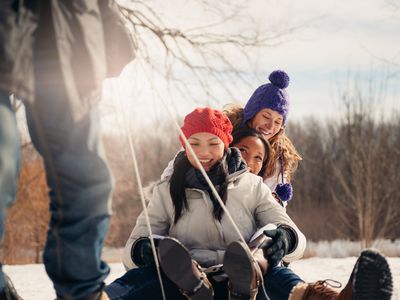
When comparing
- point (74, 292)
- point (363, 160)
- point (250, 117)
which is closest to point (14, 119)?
point (74, 292)

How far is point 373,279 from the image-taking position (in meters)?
1.87

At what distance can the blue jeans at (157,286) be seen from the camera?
2203 millimetres

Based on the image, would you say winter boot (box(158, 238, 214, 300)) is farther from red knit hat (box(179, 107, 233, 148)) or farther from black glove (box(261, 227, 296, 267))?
red knit hat (box(179, 107, 233, 148))

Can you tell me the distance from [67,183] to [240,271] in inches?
32.6

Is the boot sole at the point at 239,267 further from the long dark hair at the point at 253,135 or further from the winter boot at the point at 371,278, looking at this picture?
the long dark hair at the point at 253,135

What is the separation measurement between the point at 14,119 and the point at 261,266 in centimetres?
118

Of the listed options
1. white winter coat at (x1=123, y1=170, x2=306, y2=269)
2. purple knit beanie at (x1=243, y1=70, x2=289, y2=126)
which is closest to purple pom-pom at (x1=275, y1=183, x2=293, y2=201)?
purple knit beanie at (x1=243, y1=70, x2=289, y2=126)

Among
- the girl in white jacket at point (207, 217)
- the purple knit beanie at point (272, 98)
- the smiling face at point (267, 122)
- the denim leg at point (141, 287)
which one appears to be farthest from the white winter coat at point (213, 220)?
the purple knit beanie at point (272, 98)

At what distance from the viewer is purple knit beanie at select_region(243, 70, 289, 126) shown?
332 cm

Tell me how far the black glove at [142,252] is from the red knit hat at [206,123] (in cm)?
51

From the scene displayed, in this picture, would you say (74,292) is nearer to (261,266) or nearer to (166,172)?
(261,266)

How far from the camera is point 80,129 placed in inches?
56.2

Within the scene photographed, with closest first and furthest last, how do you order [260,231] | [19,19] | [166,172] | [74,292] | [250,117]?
1. [19,19]
2. [74,292]
3. [260,231]
4. [166,172]
5. [250,117]

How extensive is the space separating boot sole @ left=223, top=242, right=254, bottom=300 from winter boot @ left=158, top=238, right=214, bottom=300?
108 mm
